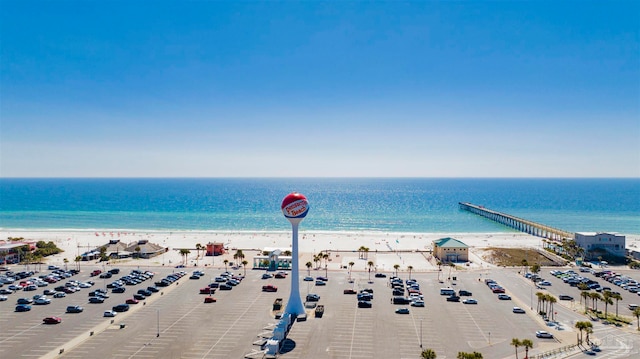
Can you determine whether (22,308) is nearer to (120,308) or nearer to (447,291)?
(120,308)

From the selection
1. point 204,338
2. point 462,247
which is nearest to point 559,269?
point 462,247

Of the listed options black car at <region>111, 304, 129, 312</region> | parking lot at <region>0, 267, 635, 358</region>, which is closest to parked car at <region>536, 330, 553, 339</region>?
parking lot at <region>0, 267, 635, 358</region>

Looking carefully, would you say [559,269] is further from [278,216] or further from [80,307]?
[278,216]

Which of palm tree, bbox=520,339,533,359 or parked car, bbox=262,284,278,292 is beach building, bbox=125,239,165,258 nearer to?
parked car, bbox=262,284,278,292

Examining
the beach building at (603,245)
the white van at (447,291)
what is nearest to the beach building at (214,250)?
the white van at (447,291)

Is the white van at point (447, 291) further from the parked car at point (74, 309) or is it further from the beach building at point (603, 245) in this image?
the parked car at point (74, 309)

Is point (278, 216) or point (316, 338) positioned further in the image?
point (278, 216)
